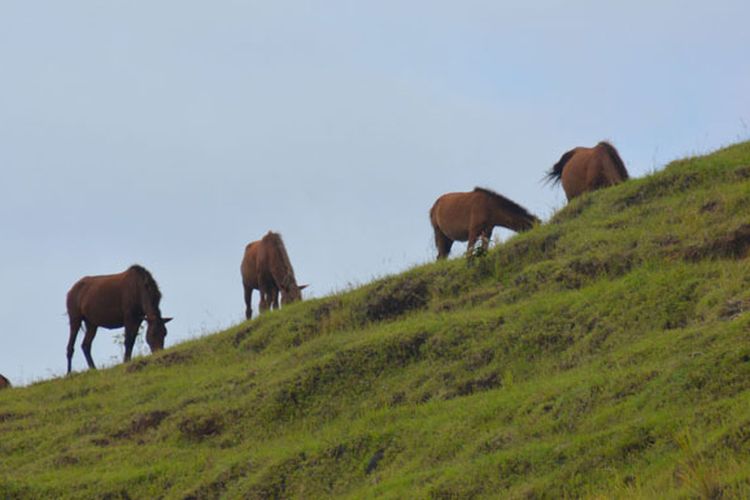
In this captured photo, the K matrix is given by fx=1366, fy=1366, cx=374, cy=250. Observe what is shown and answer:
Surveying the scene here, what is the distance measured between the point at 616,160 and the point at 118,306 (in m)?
9.61

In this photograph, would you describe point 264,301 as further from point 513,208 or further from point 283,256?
point 513,208

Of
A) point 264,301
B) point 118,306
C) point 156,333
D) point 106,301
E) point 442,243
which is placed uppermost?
point 106,301

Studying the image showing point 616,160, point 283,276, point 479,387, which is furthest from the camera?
point 283,276

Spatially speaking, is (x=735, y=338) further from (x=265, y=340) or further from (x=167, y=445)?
(x=265, y=340)

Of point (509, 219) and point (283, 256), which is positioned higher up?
point (283, 256)

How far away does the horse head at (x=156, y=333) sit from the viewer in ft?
81.9

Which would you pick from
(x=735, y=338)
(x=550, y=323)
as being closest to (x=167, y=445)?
(x=550, y=323)

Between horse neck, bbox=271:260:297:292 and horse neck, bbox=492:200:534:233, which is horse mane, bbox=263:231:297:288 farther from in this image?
horse neck, bbox=492:200:534:233

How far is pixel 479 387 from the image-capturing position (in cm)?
1585

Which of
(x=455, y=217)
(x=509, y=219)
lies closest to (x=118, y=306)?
(x=455, y=217)

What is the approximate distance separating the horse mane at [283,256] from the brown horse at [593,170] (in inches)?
214

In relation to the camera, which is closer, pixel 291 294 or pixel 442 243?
pixel 291 294

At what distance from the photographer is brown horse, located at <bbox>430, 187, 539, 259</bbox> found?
79.2 feet

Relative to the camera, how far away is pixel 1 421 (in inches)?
790
